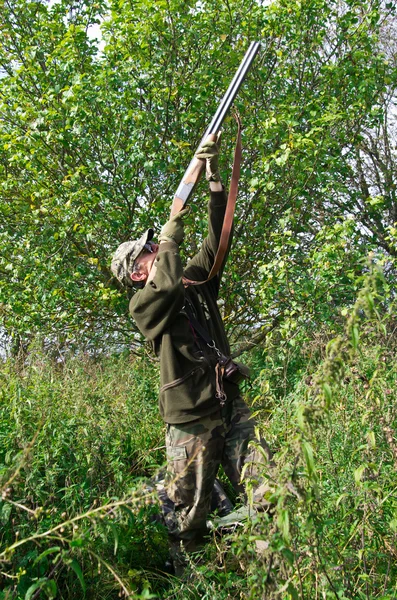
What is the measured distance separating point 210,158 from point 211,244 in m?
0.56

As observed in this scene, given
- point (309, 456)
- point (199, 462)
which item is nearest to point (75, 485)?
point (199, 462)

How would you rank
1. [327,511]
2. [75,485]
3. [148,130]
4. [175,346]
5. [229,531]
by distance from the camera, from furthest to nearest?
[148,130], [229,531], [175,346], [75,485], [327,511]

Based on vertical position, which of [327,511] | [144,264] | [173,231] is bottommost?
[327,511]

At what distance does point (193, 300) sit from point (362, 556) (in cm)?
183

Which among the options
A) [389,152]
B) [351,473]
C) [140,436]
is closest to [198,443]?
[351,473]

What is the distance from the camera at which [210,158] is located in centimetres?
412

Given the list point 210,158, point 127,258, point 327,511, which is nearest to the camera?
point 327,511

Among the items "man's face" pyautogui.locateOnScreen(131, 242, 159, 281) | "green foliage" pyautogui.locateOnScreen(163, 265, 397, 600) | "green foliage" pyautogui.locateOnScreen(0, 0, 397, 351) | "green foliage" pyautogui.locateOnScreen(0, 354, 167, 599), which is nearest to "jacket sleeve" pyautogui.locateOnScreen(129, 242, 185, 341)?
"man's face" pyautogui.locateOnScreen(131, 242, 159, 281)

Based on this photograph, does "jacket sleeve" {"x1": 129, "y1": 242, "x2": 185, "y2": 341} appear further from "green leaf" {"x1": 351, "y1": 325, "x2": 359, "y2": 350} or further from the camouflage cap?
"green leaf" {"x1": 351, "y1": 325, "x2": 359, "y2": 350}

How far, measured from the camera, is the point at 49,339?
7047mm

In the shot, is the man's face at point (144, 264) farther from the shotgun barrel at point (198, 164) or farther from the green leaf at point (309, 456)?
the green leaf at point (309, 456)

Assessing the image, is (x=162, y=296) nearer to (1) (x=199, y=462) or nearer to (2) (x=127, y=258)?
(2) (x=127, y=258)

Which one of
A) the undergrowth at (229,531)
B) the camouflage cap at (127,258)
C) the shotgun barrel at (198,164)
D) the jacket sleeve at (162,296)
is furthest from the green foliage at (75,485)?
the shotgun barrel at (198,164)

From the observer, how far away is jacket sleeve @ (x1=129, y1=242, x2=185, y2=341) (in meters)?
3.59
